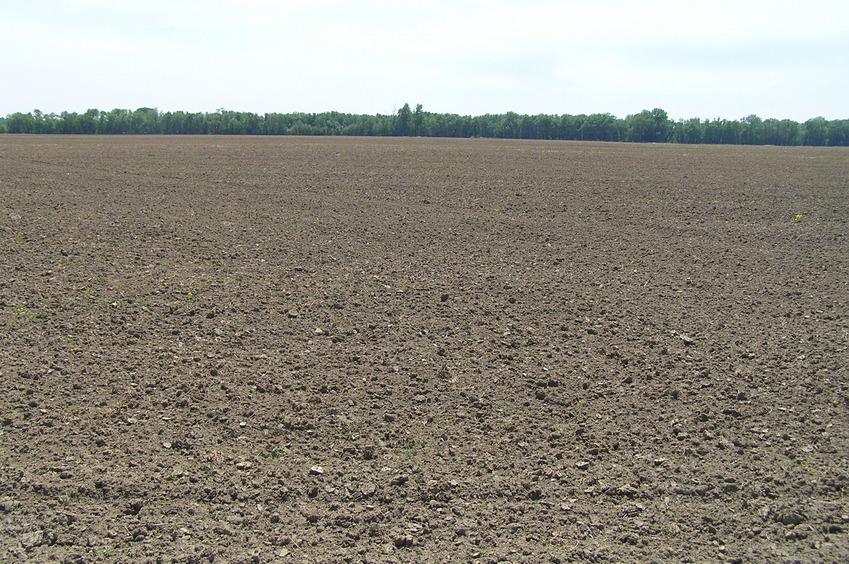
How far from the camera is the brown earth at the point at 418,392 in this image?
4.53 meters

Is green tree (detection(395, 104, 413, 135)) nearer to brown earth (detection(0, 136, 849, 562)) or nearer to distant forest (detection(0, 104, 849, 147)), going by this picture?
distant forest (detection(0, 104, 849, 147))

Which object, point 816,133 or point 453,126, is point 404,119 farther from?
point 816,133

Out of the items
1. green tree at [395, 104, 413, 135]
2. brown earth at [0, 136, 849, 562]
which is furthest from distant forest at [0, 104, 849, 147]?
brown earth at [0, 136, 849, 562]

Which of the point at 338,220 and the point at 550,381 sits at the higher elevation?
the point at 338,220

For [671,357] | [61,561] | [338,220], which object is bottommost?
[61,561]

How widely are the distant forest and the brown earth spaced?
7514cm

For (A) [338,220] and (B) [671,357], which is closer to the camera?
(B) [671,357]

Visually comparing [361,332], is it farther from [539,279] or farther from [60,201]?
[60,201]

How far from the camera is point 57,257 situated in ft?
35.8

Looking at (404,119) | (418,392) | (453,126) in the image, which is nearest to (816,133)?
(453,126)

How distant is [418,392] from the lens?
6555 mm

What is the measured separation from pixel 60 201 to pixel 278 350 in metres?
11.5

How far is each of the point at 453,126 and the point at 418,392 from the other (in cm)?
9565

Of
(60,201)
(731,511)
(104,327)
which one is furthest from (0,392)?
(60,201)
